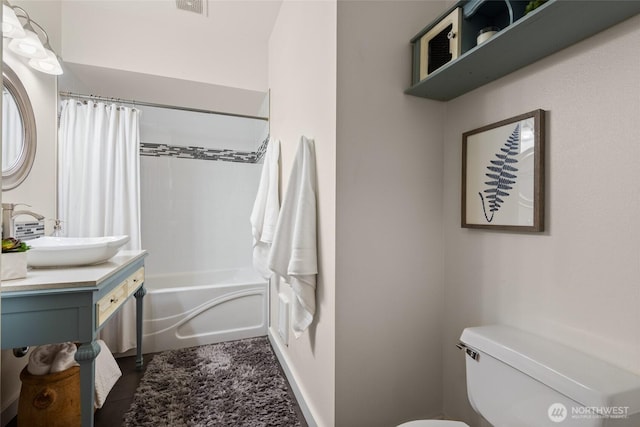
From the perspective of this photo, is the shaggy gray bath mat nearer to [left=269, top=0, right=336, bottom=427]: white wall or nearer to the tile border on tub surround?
[left=269, top=0, right=336, bottom=427]: white wall

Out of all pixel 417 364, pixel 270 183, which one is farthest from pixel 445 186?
pixel 270 183

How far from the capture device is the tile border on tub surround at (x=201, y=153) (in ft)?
9.85

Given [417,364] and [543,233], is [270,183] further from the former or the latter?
[543,233]

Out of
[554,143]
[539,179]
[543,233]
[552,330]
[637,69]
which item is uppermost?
[637,69]

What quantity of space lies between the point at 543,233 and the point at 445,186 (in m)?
0.48

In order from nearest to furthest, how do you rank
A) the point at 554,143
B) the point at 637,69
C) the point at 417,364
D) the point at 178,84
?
the point at 637,69, the point at 554,143, the point at 417,364, the point at 178,84

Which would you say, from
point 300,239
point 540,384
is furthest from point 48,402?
point 540,384

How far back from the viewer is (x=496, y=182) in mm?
1171

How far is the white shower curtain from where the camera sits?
2.10 metres

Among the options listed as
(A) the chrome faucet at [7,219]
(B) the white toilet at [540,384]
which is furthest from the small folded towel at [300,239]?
(A) the chrome faucet at [7,219]

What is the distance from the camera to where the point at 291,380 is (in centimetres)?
180

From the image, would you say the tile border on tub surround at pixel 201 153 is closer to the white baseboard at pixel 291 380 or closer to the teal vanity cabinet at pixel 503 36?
the white baseboard at pixel 291 380

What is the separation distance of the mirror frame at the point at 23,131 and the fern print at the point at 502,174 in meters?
2.35

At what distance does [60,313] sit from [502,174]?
1.86 m
